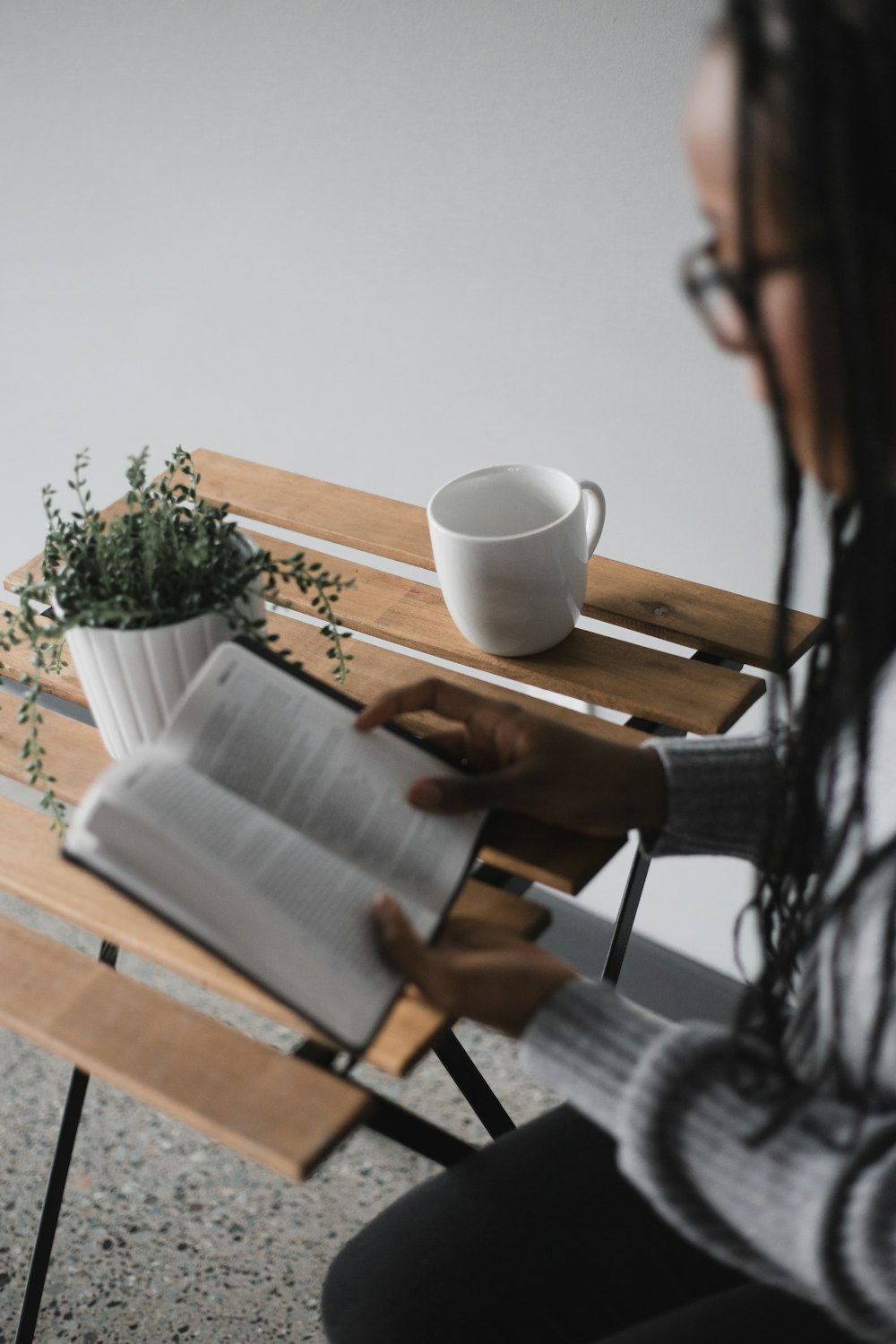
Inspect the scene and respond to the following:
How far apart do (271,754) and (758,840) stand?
343mm

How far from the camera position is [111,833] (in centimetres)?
61

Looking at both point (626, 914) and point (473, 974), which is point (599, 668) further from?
point (473, 974)

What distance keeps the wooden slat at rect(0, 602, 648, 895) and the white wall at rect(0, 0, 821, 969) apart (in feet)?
1.15

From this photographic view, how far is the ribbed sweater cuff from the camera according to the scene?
651 mm

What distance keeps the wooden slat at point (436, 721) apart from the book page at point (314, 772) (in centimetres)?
6

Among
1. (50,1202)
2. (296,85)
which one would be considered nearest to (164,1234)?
(50,1202)

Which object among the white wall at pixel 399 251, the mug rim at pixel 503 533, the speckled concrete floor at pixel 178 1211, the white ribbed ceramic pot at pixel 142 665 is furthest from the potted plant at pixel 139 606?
the speckled concrete floor at pixel 178 1211

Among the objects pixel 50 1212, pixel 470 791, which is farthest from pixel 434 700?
pixel 50 1212

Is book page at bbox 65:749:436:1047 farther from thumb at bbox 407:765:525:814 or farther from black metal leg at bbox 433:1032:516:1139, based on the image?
black metal leg at bbox 433:1032:516:1139

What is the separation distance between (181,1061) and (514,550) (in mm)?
406

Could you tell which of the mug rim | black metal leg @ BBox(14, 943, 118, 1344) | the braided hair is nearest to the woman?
the braided hair

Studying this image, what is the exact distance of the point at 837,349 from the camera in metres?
0.54

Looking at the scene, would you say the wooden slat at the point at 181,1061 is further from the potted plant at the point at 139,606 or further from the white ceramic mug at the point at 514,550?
the white ceramic mug at the point at 514,550

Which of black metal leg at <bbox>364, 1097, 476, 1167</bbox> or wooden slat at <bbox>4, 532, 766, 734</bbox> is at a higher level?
wooden slat at <bbox>4, 532, 766, 734</bbox>
